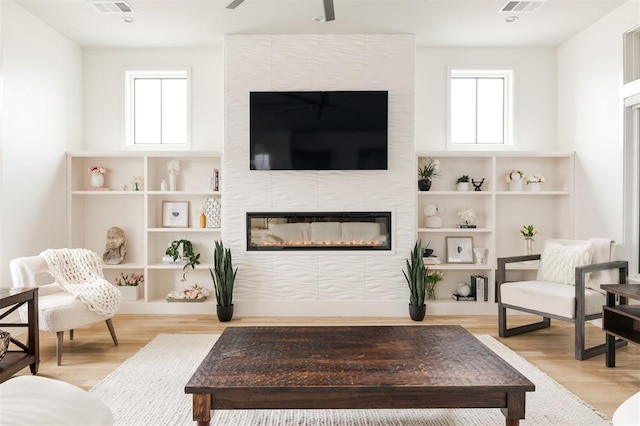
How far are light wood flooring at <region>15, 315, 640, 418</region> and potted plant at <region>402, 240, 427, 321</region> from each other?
11 centimetres

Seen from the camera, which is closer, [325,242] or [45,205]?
[45,205]

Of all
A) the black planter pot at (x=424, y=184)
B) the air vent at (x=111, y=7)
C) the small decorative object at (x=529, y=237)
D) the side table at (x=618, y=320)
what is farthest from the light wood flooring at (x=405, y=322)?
the air vent at (x=111, y=7)

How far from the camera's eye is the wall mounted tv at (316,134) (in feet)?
15.2

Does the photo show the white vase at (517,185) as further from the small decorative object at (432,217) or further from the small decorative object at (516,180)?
the small decorative object at (432,217)

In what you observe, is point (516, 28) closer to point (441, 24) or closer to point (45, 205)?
point (441, 24)

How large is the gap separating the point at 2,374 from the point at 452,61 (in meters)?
4.89

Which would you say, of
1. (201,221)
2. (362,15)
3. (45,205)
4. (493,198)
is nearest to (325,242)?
(201,221)

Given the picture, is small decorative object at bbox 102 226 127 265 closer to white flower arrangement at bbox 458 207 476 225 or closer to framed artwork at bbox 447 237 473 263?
framed artwork at bbox 447 237 473 263

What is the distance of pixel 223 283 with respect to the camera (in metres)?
4.53

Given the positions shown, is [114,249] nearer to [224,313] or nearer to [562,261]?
[224,313]

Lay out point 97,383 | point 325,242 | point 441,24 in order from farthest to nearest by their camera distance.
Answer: point 325,242, point 441,24, point 97,383

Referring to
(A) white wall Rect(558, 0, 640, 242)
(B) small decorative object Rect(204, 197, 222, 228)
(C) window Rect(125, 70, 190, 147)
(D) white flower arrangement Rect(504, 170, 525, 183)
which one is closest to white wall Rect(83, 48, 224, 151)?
(C) window Rect(125, 70, 190, 147)

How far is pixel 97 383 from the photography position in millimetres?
2938

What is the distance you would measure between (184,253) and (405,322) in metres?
2.40
